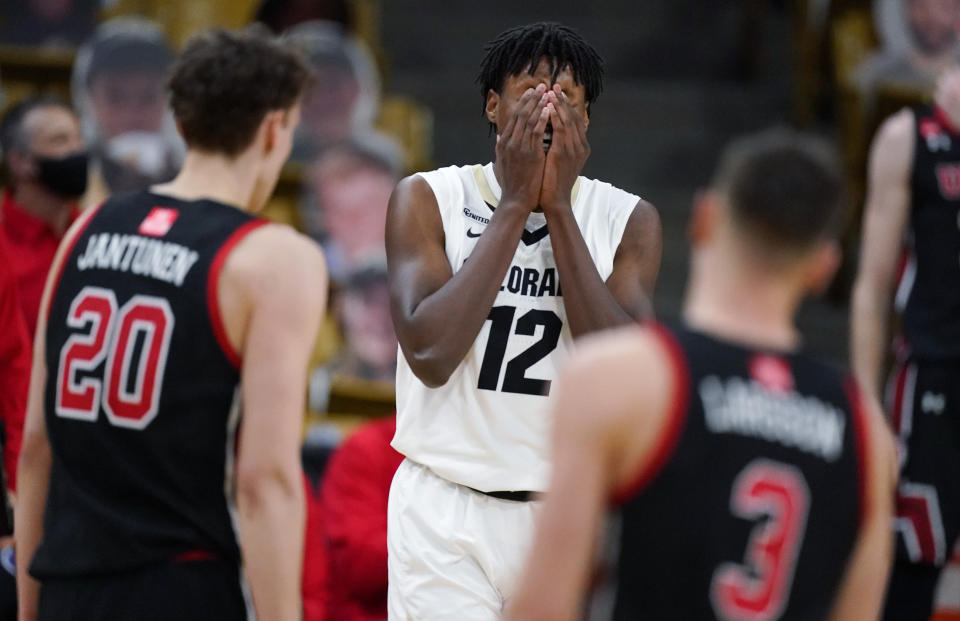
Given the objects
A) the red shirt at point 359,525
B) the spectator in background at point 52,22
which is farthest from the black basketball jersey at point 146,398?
the spectator in background at point 52,22

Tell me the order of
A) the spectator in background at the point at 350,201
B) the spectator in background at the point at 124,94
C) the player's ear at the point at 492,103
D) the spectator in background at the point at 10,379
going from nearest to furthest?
1. the player's ear at the point at 492,103
2. the spectator in background at the point at 10,379
3. the spectator in background at the point at 350,201
4. the spectator in background at the point at 124,94

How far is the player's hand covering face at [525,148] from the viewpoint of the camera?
335 centimetres

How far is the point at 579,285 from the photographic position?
3.31 metres

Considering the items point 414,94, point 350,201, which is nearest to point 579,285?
point 350,201

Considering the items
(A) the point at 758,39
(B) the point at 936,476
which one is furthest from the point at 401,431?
(A) the point at 758,39

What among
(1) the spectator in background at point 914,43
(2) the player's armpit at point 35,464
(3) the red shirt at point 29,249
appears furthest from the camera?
(1) the spectator in background at point 914,43

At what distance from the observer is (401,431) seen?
3496 millimetres

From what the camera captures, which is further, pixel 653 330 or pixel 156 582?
pixel 156 582

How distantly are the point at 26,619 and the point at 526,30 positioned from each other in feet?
5.99

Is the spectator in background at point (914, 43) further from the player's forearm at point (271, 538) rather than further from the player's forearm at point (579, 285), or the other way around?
the player's forearm at point (271, 538)

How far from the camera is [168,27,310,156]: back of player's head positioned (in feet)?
10.3

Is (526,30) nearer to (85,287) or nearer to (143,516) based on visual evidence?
(85,287)

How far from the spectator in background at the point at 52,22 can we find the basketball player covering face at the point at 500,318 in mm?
5974

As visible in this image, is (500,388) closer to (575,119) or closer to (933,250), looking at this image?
(575,119)
